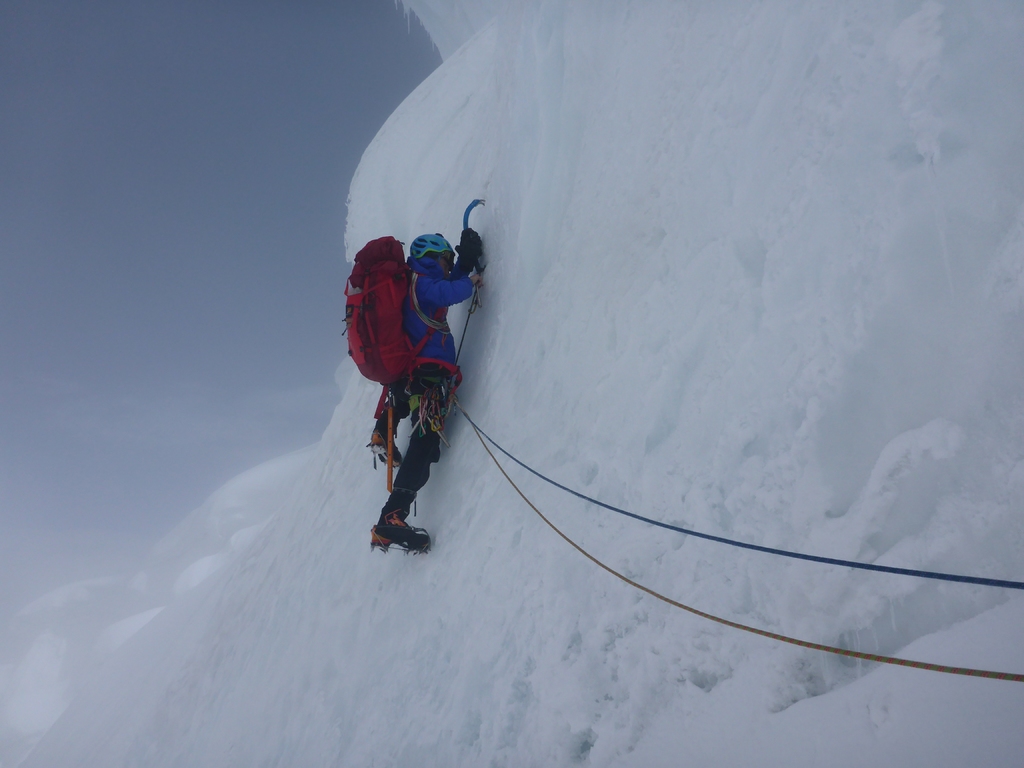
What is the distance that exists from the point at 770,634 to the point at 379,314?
233 cm

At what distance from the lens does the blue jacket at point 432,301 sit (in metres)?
3.08

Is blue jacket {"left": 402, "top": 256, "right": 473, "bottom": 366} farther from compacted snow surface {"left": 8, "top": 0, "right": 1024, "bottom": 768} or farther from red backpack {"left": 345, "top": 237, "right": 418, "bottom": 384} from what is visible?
compacted snow surface {"left": 8, "top": 0, "right": 1024, "bottom": 768}

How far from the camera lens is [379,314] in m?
3.01

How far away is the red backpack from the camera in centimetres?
301

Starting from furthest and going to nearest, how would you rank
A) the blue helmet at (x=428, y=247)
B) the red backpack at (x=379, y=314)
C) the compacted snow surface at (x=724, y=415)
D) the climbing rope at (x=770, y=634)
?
the blue helmet at (x=428, y=247) → the red backpack at (x=379, y=314) → the compacted snow surface at (x=724, y=415) → the climbing rope at (x=770, y=634)

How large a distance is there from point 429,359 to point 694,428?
164 cm

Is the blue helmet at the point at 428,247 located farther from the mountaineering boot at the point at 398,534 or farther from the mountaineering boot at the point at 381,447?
the mountaineering boot at the point at 398,534

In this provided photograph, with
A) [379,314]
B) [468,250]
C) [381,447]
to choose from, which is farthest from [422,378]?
[468,250]

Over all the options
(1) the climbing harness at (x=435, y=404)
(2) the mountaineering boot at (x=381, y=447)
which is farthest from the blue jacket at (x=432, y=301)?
(2) the mountaineering boot at (x=381, y=447)

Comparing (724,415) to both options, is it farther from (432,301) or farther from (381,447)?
(381,447)

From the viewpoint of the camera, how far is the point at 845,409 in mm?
1502

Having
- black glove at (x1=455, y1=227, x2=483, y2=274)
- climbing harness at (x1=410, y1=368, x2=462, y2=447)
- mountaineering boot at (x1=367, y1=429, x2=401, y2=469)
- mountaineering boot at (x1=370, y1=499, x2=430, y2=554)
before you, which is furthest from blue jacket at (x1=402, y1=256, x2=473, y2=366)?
mountaineering boot at (x1=370, y1=499, x2=430, y2=554)

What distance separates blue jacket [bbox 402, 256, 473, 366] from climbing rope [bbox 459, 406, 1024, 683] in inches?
15.2

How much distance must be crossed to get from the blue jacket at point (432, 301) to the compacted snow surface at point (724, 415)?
1.01 feet
